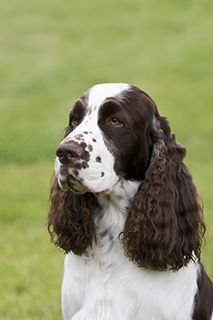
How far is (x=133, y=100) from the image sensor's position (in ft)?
11.7

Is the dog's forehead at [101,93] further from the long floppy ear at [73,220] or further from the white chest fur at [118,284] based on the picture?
the long floppy ear at [73,220]

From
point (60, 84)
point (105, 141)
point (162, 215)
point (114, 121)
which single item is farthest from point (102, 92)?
point (60, 84)

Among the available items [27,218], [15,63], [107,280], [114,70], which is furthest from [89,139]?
[15,63]

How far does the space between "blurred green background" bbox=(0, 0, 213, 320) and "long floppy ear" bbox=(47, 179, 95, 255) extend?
1927 mm

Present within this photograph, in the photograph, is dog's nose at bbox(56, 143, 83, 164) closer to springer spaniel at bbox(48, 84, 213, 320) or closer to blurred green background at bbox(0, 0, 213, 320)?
springer spaniel at bbox(48, 84, 213, 320)

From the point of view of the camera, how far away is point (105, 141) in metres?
3.41

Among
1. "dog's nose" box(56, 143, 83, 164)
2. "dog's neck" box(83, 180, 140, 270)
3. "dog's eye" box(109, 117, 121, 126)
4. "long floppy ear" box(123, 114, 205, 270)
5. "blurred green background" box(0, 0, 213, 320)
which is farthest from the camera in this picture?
"blurred green background" box(0, 0, 213, 320)

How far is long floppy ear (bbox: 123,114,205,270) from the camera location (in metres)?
3.63

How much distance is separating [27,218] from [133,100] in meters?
5.74

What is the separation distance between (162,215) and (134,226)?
0.69 feet

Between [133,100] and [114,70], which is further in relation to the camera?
[114,70]

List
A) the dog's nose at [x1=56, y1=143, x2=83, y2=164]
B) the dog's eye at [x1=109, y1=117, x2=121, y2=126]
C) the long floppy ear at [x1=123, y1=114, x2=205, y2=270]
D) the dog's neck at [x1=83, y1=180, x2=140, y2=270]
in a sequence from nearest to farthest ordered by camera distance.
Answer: the dog's nose at [x1=56, y1=143, x2=83, y2=164] → the dog's eye at [x1=109, y1=117, x2=121, y2=126] → the long floppy ear at [x1=123, y1=114, x2=205, y2=270] → the dog's neck at [x1=83, y1=180, x2=140, y2=270]

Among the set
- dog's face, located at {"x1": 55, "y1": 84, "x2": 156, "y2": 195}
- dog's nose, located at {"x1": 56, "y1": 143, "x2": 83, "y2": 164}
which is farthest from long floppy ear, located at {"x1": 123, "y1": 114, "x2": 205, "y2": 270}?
dog's nose, located at {"x1": 56, "y1": 143, "x2": 83, "y2": 164}

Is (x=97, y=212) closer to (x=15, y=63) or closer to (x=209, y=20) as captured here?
(x=15, y=63)
